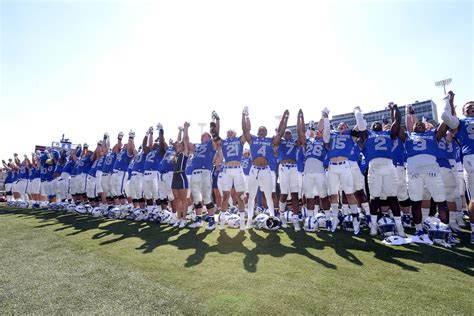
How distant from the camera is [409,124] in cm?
942

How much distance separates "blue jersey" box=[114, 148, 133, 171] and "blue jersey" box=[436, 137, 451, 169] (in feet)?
44.2

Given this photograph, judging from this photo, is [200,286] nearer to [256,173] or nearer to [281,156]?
[256,173]

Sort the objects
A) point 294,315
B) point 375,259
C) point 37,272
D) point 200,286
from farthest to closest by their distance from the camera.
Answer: point 375,259
point 37,272
point 200,286
point 294,315

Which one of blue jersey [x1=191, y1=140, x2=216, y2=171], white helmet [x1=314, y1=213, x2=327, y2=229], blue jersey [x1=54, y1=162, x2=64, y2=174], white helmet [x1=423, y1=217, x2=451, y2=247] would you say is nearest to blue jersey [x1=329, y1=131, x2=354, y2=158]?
white helmet [x1=314, y1=213, x2=327, y2=229]

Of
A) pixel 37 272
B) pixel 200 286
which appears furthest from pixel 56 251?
pixel 200 286

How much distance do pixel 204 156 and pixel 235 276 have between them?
6022 mm

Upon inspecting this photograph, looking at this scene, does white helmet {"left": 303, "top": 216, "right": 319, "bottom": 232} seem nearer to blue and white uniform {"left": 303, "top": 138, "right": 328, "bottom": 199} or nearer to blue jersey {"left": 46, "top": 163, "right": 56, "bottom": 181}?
blue and white uniform {"left": 303, "top": 138, "right": 328, "bottom": 199}

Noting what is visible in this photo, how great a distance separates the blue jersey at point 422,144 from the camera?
25.6 feet

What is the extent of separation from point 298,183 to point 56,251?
7.32 m

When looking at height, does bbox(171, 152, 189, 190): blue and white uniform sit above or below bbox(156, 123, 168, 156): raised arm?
below

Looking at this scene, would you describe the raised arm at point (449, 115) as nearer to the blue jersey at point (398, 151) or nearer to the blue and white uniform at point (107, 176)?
the blue jersey at point (398, 151)

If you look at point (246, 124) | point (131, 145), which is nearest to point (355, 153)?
point (246, 124)

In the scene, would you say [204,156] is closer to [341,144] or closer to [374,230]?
[341,144]

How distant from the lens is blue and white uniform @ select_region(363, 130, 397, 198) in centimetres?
772
